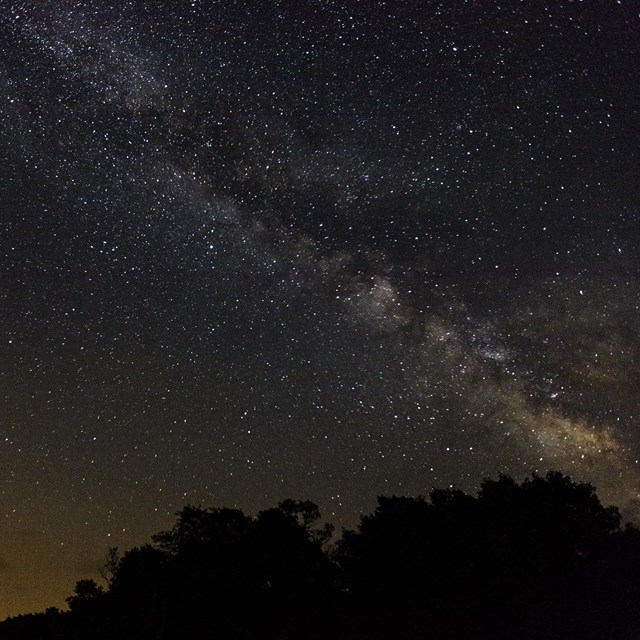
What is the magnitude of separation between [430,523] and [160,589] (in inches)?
449

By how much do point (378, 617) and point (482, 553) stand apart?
4783 millimetres

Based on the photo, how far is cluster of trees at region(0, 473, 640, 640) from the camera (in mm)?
31938

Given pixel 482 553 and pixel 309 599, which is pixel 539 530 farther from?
pixel 309 599

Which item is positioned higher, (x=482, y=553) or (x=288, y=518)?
(x=288, y=518)

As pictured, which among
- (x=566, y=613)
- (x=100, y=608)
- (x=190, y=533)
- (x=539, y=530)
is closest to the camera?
(x=566, y=613)

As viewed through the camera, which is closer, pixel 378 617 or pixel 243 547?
pixel 378 617

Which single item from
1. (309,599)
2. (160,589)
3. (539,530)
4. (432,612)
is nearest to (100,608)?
(160,589)

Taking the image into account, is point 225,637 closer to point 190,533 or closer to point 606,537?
point 190,533

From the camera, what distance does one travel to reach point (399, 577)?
3322cm

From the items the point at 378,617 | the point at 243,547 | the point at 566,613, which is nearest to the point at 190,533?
the point at 243,547

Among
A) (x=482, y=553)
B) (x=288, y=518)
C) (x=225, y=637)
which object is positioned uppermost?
(x=288, y=518)

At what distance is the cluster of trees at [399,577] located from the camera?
105 feet

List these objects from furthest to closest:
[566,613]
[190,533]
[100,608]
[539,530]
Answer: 1. [190,533]
2. [100,608]
3. [539,530]
4. [566,613]

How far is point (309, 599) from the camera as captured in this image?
34812 millimetres
